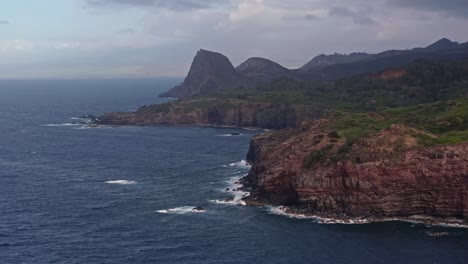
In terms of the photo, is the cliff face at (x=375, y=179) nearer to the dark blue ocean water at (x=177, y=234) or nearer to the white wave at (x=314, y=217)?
the white wave at (x=314, y=217)

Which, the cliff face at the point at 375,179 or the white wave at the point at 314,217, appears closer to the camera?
the white wave at the point at 314,217

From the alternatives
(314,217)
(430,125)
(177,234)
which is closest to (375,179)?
(314,217)

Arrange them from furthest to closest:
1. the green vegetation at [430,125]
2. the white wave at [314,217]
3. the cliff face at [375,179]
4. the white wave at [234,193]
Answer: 1. the white wave at [234,193]
2. the green vegetation at [430,125]
3. the cliff face at [375,179]
4. the white wave at [314,217]

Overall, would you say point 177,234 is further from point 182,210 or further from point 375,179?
point 375,179

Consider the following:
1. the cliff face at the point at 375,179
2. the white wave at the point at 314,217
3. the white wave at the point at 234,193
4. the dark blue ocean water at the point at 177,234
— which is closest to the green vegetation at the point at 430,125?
the cliff face at the point at 375,179

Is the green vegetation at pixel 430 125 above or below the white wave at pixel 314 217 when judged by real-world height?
above

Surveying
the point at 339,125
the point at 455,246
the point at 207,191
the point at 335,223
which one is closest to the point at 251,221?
the point at 335,223
